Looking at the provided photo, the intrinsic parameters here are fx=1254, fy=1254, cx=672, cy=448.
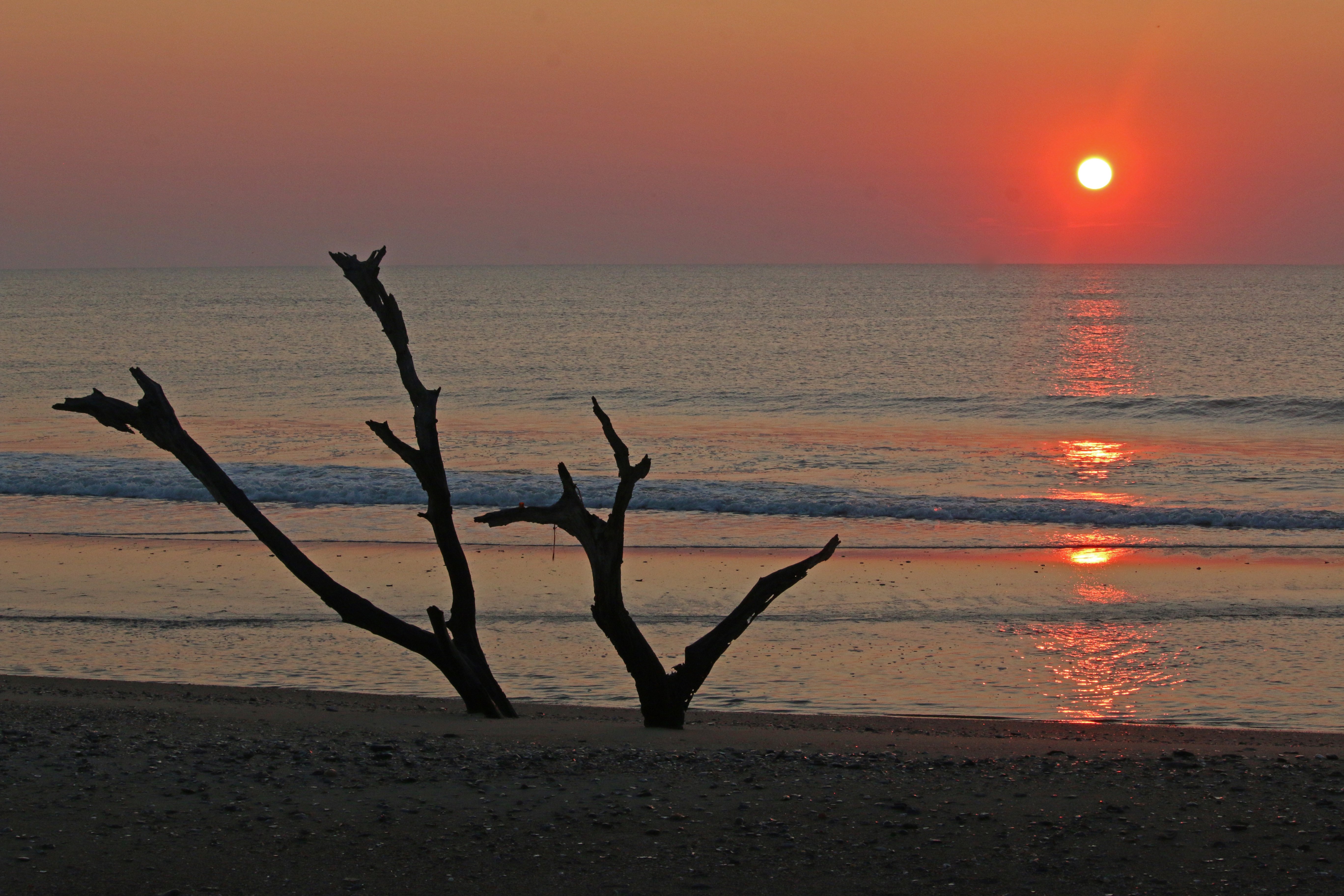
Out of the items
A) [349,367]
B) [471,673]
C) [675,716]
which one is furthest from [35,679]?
[349,367]

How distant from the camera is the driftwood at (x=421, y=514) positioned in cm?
742

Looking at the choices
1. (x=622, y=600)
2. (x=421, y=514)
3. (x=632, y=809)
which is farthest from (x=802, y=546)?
(x=632, y=809)

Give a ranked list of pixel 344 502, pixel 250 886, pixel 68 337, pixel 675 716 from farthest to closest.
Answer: pixel 68 337 < pixel 344 502 < pixel 675 716 < pixel 250 886

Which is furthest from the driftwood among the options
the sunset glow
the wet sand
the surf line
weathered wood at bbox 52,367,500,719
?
the sunset glow

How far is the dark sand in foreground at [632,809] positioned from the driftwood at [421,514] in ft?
1.32

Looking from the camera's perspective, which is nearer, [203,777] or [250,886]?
[250,886]

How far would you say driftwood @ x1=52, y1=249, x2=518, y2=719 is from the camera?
7418 mm

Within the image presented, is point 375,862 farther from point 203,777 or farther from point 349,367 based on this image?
point 349,367

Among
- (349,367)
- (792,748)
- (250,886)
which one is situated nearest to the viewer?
(250,886)

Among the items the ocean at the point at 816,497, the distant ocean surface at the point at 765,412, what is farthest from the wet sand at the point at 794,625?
the distant ocean surface at the point at 765,412

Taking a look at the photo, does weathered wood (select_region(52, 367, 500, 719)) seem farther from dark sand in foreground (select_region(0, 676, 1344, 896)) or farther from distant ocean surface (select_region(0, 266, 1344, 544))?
distant ocean surface (select_region(0, 266, 1344, 544))

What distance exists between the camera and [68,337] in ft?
234

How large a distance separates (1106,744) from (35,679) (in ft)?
25.2

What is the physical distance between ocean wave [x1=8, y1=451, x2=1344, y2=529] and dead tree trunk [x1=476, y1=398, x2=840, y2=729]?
11.6m
